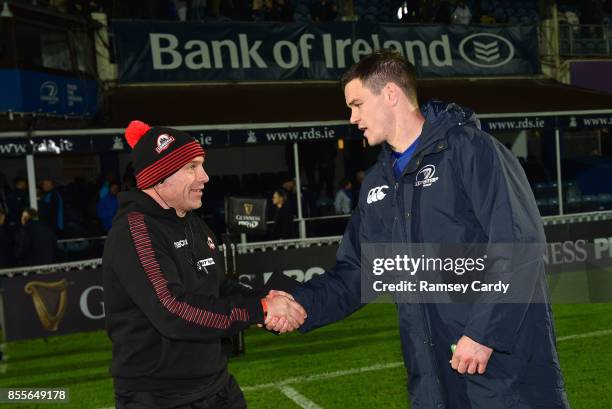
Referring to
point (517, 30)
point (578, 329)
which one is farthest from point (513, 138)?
point (578, 329)

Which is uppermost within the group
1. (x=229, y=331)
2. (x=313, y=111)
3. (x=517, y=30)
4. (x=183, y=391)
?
(x=517, y=30)

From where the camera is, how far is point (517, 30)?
1978 centimetres

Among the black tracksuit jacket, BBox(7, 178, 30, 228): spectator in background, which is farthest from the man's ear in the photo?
BBox(7, 178, 30, 228): spectator in background

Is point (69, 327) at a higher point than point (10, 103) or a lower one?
lower

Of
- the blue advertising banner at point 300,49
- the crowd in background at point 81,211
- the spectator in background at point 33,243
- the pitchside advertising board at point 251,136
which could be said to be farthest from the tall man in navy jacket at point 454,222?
the blue advertising banner at point 300,49

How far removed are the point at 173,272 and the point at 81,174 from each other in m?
17.9

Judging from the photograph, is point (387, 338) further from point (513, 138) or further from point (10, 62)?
point (513, 138)

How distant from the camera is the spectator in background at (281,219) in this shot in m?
13.7

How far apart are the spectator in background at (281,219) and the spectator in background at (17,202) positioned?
4.54m

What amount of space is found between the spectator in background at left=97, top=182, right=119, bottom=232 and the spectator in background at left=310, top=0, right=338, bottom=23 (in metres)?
7.52

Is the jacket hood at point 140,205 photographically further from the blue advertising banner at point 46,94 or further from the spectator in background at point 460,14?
the spectator in background at point 460,14

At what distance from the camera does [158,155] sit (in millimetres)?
3535

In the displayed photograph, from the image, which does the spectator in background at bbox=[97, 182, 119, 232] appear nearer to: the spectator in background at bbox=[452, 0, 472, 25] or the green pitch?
the green pitch

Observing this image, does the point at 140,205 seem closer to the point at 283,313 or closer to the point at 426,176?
the point at 283,313
